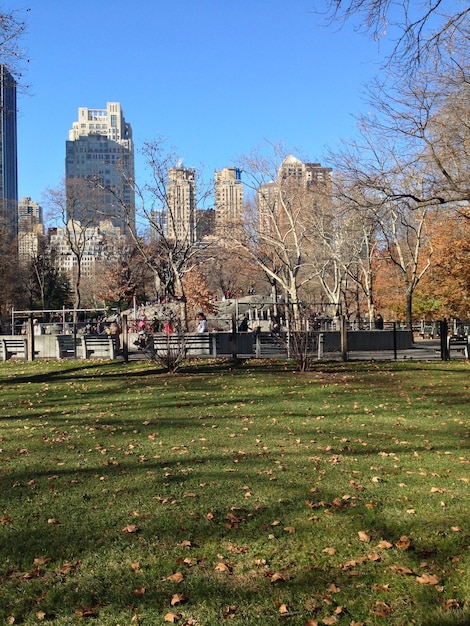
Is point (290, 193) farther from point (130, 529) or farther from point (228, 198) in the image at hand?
point (130, 529)

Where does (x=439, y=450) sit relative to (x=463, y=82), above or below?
below

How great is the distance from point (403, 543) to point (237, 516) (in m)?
1.33

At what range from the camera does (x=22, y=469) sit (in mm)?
6590

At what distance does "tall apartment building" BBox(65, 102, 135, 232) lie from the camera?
31.8 m

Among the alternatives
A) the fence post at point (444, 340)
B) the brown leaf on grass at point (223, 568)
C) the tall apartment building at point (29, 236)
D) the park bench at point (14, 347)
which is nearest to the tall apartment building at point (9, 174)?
the tall apartment building at point (29, 236)

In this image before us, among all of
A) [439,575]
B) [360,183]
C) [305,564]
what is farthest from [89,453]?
[360,183]

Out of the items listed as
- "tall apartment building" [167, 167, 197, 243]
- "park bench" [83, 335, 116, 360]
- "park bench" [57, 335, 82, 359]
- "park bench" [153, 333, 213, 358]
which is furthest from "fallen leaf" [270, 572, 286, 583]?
"tall apartment building" [167, 167, 197, 243]

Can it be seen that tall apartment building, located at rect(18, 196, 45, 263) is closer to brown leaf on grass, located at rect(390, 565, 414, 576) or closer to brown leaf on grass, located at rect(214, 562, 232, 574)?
brown leaf on grass, located at rect(214, 562, 232, 574)

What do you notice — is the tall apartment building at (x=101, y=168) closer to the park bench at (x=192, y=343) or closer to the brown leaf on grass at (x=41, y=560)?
the park bench at (x=192, y=343)

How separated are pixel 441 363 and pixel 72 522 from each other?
50.4 feet

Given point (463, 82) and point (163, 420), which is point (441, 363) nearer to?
point (463, 82)

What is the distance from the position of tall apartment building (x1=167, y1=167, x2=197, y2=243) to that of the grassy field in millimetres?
21758

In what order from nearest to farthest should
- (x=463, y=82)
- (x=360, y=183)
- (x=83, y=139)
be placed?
(x=463, y=82)
(x=360, y=183)
(x=83, y=139)

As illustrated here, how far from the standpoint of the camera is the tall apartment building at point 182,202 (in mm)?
31109
